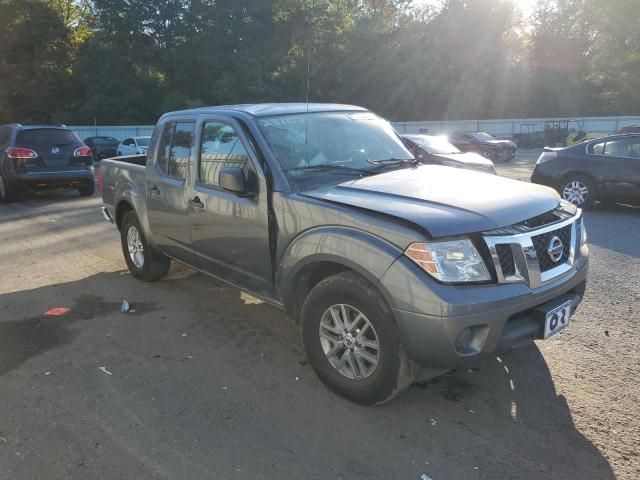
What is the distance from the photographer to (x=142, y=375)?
382 centimetres

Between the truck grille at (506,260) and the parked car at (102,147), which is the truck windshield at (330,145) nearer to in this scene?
the truck grille at (506,260)

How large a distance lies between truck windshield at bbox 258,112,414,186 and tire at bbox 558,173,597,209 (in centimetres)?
663

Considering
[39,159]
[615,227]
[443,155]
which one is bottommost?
[615,227]

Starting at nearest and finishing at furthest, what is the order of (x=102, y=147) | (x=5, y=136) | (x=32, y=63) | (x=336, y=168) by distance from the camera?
1. (x=336, y=168)
2. (x=5, y=136)
3. (x=102, y=147)
4. (x=32, y=63)

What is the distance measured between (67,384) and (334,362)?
190 centimetres

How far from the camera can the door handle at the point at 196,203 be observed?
4.44 meters

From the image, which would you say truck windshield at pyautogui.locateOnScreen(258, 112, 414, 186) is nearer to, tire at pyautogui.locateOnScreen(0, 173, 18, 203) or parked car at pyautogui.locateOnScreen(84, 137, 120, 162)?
tire at pyautogui.locateOnScreen(0, 173, 18, 203)

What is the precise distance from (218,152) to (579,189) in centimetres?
801

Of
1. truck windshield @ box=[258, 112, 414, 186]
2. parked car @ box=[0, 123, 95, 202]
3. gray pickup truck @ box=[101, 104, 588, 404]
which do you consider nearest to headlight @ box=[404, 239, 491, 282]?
gray pickup truck @ box=[101, 104, 588, 404]

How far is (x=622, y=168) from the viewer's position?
30.6 feet

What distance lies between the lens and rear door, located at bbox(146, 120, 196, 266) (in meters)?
4.71

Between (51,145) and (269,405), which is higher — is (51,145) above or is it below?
above

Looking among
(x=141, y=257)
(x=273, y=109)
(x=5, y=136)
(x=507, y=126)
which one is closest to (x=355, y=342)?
→ (x=273, y=109)

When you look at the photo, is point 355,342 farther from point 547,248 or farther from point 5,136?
point 5,136
